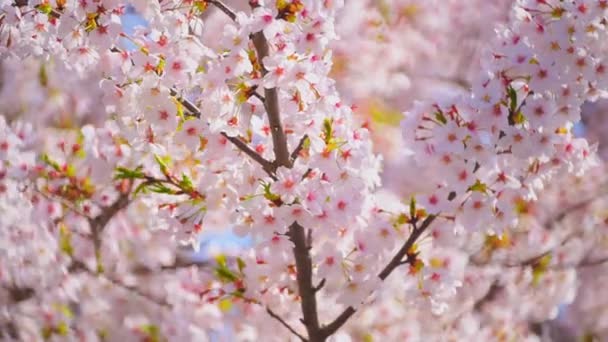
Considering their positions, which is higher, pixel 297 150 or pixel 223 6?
pixel 223 6

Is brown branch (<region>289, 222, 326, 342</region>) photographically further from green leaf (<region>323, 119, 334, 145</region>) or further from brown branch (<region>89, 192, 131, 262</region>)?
brown branch (<region>89, 192, 131, 262</region>)

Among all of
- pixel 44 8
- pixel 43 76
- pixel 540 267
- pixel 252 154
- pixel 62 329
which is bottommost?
pixel 252 154

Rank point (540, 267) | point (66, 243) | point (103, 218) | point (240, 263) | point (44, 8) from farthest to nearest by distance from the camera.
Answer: point (540, 267) → point (66, 243) → point (103, 218) → point (240, 263) → point (44, 8)

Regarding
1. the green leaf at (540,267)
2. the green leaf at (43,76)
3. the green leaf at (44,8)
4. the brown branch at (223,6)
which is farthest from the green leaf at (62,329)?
the green leaf at (540,267)

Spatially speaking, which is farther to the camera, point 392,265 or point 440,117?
point 392,265

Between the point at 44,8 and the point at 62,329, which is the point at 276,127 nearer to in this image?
the point at 44,8

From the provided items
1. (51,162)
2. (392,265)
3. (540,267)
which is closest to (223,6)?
(392,265)

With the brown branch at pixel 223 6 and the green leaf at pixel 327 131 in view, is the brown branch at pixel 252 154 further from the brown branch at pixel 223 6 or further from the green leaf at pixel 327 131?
the brown branch at pixel 223 6

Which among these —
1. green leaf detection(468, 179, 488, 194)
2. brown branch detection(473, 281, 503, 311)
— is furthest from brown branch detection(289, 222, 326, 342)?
brown branch detection(473, 281, 503, 311)

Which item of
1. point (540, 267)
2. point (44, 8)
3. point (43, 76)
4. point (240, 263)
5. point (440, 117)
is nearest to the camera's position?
point (44, 8)

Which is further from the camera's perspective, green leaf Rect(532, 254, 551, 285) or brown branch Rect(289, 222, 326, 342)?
green leaf Rect(532, 254, 551, 285)

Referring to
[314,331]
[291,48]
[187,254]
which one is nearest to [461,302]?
[187,254]

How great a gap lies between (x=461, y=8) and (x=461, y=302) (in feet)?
16.1

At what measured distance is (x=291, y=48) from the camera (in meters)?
2.93
